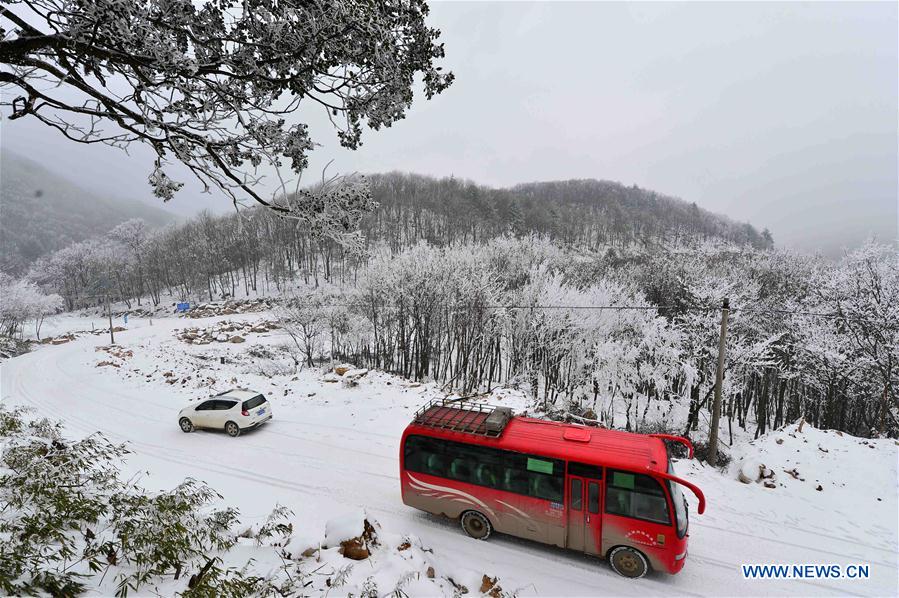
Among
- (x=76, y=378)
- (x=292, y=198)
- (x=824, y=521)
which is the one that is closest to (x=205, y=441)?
(x=292, y=198)

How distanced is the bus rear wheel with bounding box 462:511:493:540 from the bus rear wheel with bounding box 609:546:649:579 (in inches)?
99.9

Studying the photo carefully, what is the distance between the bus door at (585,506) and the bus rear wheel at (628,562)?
33 centimetres

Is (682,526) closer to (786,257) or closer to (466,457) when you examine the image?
(466,457)

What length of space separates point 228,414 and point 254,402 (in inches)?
37.2

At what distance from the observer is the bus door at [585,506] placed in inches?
285

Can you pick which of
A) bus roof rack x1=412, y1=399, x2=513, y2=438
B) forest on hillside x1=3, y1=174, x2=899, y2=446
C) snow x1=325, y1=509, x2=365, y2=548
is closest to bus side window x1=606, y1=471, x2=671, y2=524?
bus roof rack x1=412, y1=399, x2=513, y2=438

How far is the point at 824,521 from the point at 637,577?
242 inches

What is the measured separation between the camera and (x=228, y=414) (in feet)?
45.5

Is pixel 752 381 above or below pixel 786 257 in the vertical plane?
below

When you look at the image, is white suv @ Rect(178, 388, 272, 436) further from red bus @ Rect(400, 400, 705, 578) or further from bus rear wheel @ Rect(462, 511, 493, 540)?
bus rear wheel @ Rect(462, 511, 493, 540)

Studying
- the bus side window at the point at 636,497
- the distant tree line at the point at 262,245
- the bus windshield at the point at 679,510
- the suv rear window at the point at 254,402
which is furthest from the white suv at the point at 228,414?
the distant tree line at the point at 262,245

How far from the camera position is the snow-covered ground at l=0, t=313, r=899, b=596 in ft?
23.7

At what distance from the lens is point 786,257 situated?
50219 mm

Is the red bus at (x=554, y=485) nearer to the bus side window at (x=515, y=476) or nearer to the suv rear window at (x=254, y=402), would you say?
the bus side window at (x=515, y=476)
